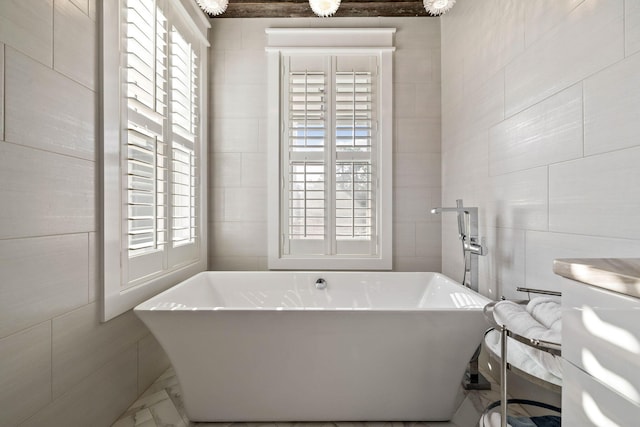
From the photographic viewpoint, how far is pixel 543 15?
143 centimetres

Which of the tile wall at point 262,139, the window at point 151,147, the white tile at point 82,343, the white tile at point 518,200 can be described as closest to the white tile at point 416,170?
the tile wall at point 262,139

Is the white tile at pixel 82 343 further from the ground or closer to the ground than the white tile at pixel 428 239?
closer to the ground

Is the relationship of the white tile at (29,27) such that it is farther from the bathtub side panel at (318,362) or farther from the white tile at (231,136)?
the white tile at (231,136)

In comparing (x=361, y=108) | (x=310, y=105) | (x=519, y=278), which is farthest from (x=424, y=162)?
(x=519, y=278)

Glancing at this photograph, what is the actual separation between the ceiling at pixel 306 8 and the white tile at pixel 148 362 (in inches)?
98.2

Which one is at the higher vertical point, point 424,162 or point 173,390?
point 424,162

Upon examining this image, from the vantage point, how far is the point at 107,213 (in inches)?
56.4

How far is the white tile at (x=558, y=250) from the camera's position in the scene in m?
1.08

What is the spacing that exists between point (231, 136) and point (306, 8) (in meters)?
1.19

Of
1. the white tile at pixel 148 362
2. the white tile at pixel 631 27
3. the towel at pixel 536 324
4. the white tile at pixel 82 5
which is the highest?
the white tile at pixel 82 5

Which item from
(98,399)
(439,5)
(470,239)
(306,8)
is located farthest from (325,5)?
(98,399)

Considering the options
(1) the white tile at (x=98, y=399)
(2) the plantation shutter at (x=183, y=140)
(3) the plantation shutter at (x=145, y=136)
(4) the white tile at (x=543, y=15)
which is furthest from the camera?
(2) the plantation shutter at (x=183, y=140)

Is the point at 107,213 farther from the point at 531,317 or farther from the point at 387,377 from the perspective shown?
the point at 531,317

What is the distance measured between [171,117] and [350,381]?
1848 millimetres
